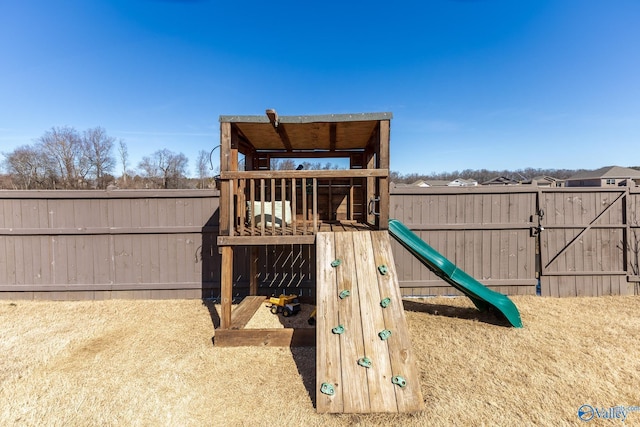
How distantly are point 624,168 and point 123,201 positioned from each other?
54.7 metres

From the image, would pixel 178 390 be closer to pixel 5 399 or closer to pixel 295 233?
pixel 5 399

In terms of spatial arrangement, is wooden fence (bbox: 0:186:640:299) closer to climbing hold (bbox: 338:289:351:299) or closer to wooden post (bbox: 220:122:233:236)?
wooden post (bbox: 220:122:233:236)

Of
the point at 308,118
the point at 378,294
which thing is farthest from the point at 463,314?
the point at 308,118

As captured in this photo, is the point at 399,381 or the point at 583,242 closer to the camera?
the point at 399,381

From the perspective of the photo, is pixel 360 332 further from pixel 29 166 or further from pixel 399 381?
pixel 29 166

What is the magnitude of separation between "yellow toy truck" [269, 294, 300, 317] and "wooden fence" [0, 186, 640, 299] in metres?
0.53

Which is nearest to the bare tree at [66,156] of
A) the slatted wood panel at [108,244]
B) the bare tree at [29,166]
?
the bare tree at [29,166]

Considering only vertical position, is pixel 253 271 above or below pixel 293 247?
below

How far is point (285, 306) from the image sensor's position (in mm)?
4090

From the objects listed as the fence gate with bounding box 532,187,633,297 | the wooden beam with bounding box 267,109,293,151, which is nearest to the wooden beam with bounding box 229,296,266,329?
the wooden beam with bounding box 267,109,293,151

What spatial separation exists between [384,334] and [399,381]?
371mm

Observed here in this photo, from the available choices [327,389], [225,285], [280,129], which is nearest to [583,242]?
[327,389]

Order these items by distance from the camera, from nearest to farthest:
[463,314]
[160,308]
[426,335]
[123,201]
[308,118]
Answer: [308,118]
[426,335]
[463,314]
[160,308]
[123,201]

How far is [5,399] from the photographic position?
2305mm
